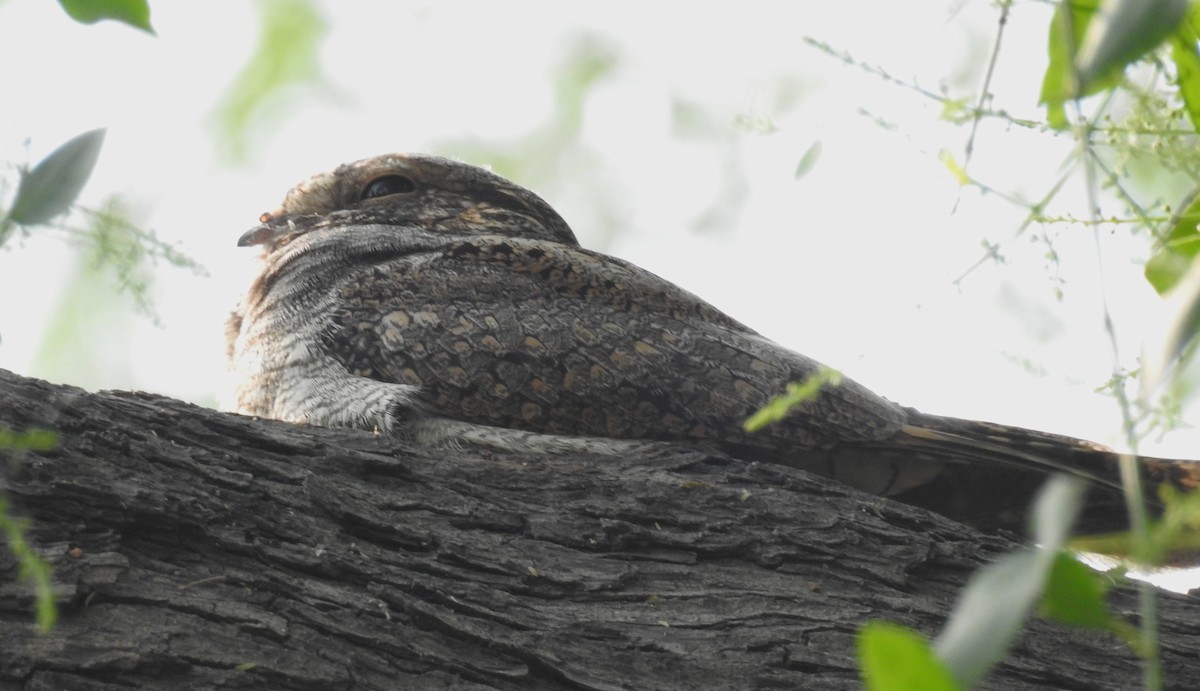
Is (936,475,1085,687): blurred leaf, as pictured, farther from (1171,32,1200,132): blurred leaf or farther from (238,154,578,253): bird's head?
(238,154,578,253): bird's head

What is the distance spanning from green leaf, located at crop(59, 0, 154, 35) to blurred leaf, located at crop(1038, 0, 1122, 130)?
0.71m

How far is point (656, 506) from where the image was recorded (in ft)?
8.15

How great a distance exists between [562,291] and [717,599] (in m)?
1.22

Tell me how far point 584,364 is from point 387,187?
1381 millimetres

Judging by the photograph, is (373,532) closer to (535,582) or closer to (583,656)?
(535,582)

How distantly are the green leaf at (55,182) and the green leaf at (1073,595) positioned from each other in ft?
2.52

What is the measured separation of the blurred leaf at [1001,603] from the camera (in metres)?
0.61

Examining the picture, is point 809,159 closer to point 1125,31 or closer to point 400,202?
point 1125,31

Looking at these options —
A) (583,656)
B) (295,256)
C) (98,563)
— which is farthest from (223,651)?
(295,256)

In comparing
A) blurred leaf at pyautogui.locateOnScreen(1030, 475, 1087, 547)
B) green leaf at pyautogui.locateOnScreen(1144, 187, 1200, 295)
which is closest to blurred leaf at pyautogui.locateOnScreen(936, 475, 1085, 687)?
blurred leaf at pyautogui.locateOnScreen(1030, 475, 1087, 547)

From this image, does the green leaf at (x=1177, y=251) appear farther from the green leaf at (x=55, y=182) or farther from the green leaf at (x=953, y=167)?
the green leaf at (x=55, y=182)

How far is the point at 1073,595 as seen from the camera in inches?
28.2

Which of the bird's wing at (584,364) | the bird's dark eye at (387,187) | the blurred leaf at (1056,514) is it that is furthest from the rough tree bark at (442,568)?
the bird's dark eye at (387,187)

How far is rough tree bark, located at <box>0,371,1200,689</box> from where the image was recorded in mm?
1782
